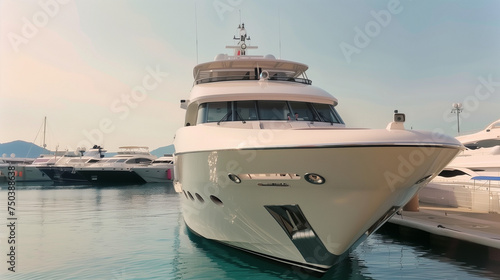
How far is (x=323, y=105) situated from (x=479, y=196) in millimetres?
9435

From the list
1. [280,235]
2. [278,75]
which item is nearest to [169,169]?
[278,75]

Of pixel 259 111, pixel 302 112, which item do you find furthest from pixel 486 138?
pixel 259 111

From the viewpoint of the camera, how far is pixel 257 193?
775cm

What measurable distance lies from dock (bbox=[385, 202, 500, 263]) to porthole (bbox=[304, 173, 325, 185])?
551cm

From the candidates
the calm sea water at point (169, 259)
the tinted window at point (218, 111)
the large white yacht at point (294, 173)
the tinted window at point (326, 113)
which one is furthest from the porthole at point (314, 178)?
the tinted window at point (326, 113)

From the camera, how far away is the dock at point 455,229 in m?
9.80

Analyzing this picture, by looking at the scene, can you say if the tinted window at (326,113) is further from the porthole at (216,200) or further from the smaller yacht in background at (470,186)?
the smaller yacht in background at (470,186)

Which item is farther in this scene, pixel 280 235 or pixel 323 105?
pixel 323 105

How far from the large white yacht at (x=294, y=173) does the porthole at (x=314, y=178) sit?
0.7 inches

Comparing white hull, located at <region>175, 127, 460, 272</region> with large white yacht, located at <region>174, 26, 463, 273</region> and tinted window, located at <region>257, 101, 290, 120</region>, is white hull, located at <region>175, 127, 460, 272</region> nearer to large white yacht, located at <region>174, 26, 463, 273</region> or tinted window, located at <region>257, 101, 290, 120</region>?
large white yacht, located at <region>174, 26, 463, 273</region>

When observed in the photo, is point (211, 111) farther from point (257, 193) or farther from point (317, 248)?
point (317, 248)

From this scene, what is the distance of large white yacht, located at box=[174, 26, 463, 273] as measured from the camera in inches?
261

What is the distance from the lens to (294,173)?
7.02 metres

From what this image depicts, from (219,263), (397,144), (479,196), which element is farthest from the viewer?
(479,196)
